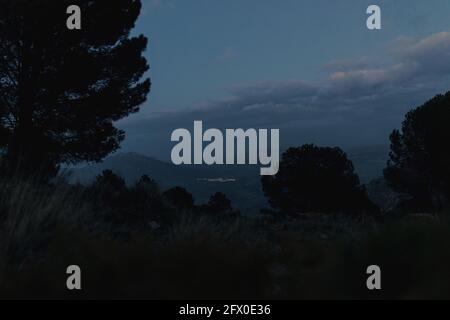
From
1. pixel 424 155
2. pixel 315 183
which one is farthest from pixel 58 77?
pixel 424 155

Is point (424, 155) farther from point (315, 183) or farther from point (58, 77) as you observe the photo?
point (58, 77)

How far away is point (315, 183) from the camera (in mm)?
31625

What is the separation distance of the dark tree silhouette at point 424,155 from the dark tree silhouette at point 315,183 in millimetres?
3447

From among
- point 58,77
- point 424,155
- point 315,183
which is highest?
point 58,77

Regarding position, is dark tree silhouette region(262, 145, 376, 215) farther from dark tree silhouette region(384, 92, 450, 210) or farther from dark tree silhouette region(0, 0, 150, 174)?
dark tree silhouette region(0, 0, 150, 174)

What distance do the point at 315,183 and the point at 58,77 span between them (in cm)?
1744

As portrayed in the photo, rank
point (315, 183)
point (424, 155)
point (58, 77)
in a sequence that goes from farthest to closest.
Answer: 1. point (424, 155)
2. point (315, 183)
3. point (58, 77)

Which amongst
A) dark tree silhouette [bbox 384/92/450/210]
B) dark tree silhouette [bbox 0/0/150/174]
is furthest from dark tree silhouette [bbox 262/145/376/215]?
dark tree silhouette [bbox 0/0/150/174]

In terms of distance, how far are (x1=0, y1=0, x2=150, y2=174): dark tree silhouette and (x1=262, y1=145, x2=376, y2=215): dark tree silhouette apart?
1474 cm

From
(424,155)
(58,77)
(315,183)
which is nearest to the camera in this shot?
(58,77)

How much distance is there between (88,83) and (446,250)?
15.0 metres

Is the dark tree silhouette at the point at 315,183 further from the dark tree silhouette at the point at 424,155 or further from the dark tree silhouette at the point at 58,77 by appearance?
the dark tree silhouette at the point at 58,77
